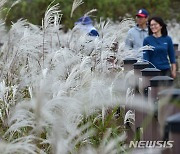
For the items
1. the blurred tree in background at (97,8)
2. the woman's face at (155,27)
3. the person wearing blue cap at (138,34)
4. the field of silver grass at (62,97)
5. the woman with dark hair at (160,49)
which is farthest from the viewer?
the blurred tree in background at (97,8)

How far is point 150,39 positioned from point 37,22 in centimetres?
878

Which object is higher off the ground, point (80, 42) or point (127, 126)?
point (80, 42)

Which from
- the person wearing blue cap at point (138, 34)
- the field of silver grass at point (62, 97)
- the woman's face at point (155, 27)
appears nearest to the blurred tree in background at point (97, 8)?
the person wearing blue cap at point (138, 34)

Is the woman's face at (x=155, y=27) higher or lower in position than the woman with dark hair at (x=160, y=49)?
higher

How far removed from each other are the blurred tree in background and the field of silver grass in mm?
9290

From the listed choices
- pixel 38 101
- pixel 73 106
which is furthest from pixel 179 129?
pixel 73 106

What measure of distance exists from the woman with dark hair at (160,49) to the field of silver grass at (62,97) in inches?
32.6

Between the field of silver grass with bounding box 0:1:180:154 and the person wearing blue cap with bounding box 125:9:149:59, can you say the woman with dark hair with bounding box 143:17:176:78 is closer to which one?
the person wearing blue cap with bounding box 125:9:149:59

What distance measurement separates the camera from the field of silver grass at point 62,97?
305cm

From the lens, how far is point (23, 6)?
14.8 m

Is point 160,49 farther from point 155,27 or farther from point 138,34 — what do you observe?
point 138,34

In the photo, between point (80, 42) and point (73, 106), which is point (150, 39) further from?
point (73, 106)

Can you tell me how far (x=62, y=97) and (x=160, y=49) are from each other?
3.74 m

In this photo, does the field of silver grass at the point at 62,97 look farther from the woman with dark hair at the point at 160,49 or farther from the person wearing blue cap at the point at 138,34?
the person wearing blue cap at the point at 138,34
